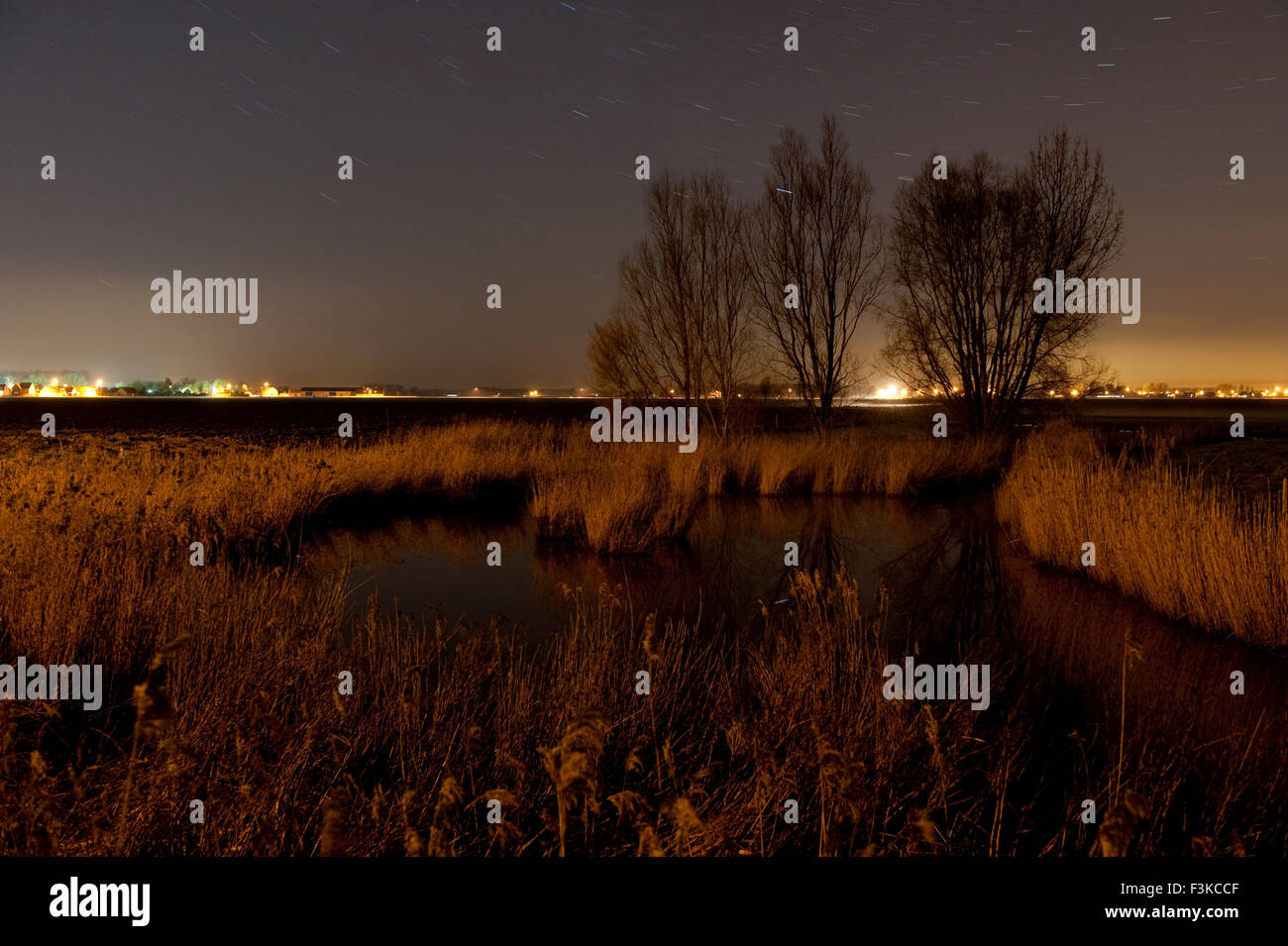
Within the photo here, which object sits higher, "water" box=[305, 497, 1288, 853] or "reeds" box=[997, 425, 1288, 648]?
"reeds" box=[997, 425, 1288, 648]

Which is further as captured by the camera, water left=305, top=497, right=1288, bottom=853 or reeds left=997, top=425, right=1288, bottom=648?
reeds left=997, top=425, right=1288, bottom=648

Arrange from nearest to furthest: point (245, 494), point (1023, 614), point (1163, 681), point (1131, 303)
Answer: point (1163, 681) < point (1023, 614) < point (245, 494) < point (1131, 303)

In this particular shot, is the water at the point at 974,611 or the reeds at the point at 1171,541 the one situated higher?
the reeds at the point at 1171,541

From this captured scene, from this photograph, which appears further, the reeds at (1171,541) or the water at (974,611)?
the reeds at (1171,541)

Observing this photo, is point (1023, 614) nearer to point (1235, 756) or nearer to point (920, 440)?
point (1235, 756)

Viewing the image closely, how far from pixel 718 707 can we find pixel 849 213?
18437 mm

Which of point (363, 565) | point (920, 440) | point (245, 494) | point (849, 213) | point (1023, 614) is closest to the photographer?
point (1023, 614)

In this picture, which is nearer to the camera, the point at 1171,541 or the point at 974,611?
the point at 1171,541

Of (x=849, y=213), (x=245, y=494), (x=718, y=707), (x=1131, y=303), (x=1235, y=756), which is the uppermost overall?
(x=849, y=213)

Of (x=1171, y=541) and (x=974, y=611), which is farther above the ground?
(x=1171, y=541)
